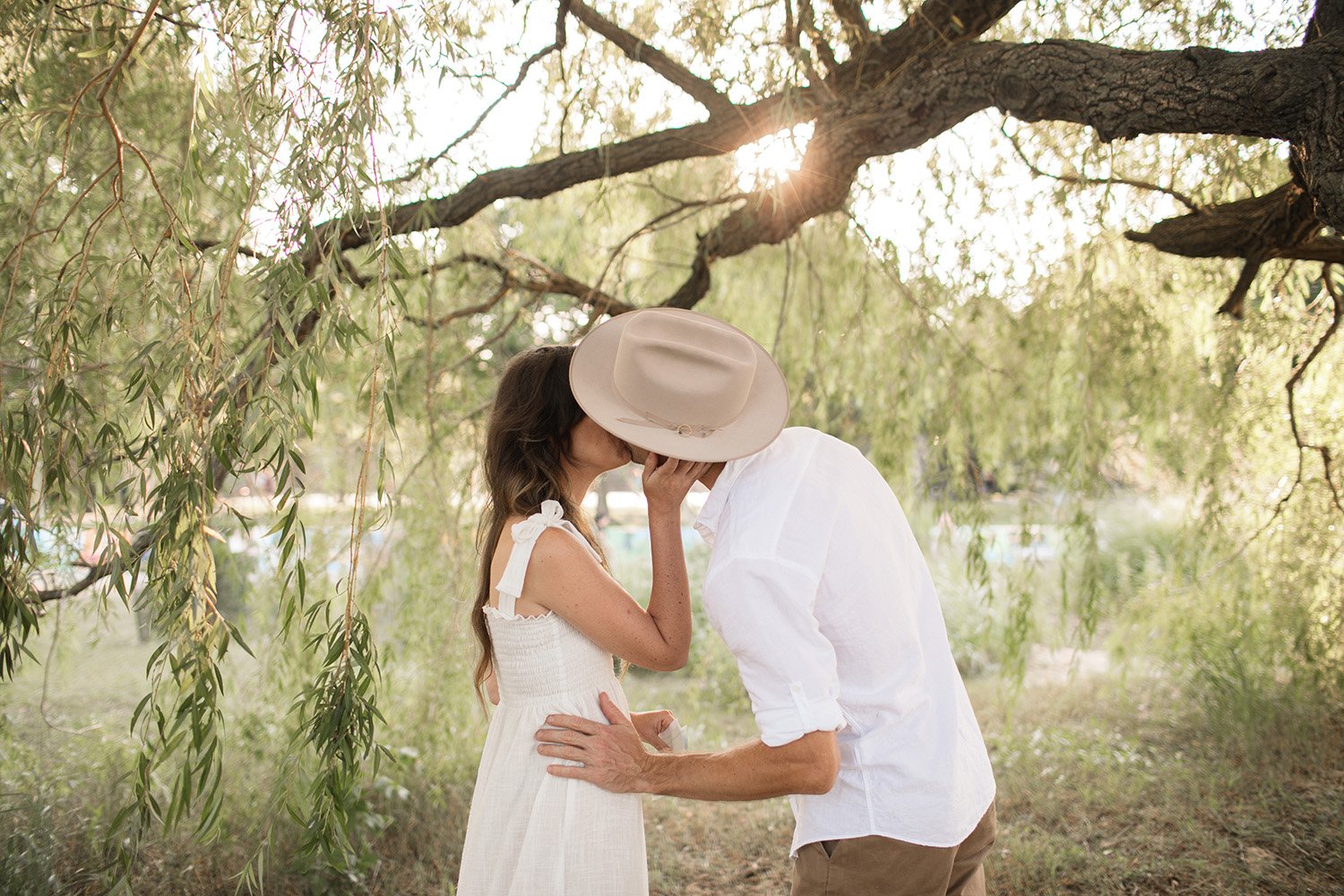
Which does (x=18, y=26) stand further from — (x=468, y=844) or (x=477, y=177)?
(x=468, y=844)

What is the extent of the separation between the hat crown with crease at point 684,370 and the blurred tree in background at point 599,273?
407 millimetres

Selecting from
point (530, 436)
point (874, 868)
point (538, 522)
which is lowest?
point (874, 868)

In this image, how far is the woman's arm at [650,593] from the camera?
1670 mm

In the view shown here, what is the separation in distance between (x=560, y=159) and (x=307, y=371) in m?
1.88

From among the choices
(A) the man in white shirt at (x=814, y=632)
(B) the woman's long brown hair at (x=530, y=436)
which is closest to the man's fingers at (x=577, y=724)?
(A) the man in white shirt at (x=814, y=632)

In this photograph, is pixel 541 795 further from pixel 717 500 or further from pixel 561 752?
pixel 717 500

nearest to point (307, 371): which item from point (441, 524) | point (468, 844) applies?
point (468, 844)

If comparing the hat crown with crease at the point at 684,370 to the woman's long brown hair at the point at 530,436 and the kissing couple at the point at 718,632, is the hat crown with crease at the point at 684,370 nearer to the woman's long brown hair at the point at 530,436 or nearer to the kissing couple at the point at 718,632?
the kissing couple at the point at 718,632

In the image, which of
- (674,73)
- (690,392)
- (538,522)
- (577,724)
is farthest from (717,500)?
(674,73)

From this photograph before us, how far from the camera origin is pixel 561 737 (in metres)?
1.80

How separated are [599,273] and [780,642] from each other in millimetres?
3786

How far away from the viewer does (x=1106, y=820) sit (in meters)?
4.01

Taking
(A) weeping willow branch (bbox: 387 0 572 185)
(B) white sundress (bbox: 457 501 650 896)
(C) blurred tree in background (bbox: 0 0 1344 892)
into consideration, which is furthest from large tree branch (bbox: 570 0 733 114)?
(B) white sundress (bbox: 457 501 650 896)

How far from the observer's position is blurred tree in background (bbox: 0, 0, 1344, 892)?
5.88ft
